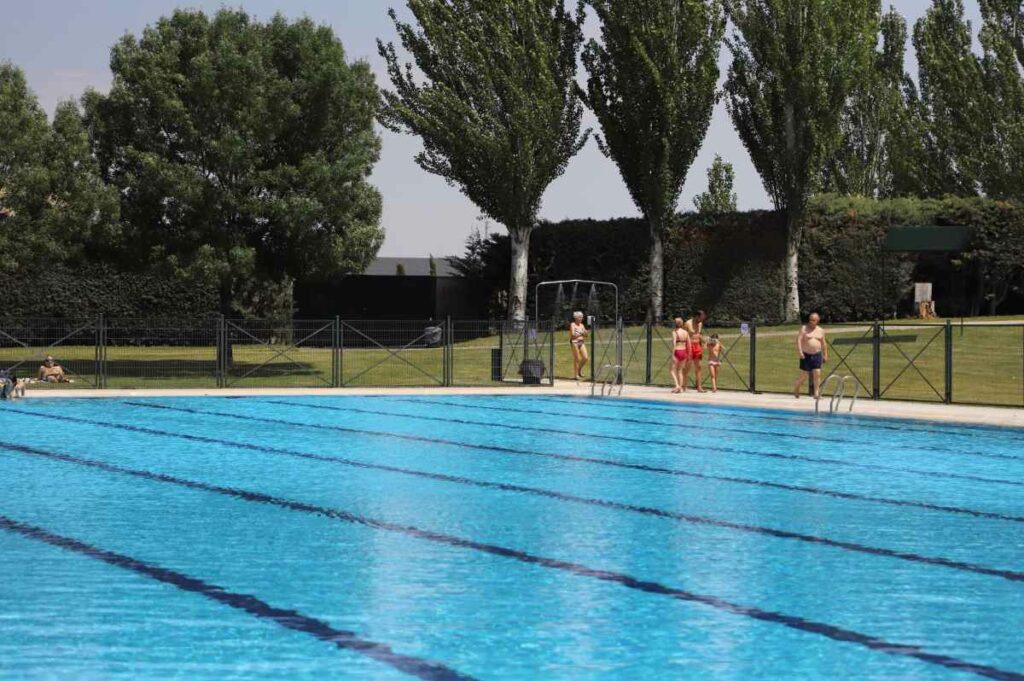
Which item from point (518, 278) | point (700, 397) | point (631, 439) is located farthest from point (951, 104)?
point (631, 439)

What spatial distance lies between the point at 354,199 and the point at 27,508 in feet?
82.2

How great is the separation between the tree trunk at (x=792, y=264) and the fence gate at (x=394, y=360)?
11374 millimetres

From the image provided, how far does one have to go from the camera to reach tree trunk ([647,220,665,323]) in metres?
46.6

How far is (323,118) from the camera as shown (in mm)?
36656

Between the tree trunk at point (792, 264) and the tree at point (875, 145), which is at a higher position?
the tree at point (875, 145)

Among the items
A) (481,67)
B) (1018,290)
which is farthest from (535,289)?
(1018,290)

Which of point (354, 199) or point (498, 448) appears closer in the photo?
point (498, 448)

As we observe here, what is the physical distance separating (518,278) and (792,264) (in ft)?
30.3

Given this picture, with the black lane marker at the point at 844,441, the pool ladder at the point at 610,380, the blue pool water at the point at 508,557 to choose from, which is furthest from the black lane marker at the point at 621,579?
the pool ladder at the point at 610,380

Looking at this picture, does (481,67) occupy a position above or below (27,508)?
above

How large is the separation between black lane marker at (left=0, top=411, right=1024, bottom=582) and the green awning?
30.7 meters

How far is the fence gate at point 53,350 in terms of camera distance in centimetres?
3093

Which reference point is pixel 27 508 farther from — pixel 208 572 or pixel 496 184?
pixel 496 184

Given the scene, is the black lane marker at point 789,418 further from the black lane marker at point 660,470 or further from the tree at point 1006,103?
the tree at point 1006,103
